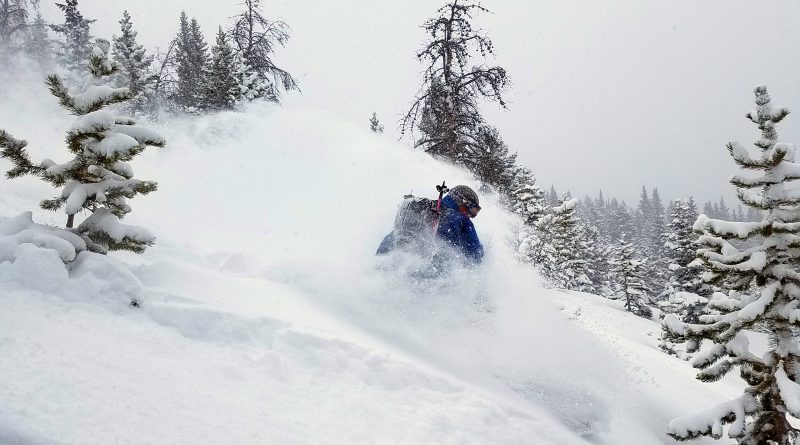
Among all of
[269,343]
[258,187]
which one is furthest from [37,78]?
[269,343]

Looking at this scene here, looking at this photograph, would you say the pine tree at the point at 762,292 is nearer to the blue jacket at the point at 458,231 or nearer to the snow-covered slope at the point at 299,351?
the snow-covered slope at the point at 299,351

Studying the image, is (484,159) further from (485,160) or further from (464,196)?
(464,196)

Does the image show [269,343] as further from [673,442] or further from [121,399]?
[673,442]

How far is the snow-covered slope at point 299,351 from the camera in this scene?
2.96 m

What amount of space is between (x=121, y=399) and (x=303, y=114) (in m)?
13.5

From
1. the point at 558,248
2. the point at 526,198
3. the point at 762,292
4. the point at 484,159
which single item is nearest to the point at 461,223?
the point at 762,292

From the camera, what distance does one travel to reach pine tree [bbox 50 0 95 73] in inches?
1271

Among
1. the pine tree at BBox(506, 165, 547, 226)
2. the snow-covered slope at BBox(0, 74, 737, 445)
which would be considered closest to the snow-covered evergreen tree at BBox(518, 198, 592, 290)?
the pine tree at BBox(506, 165, 547, 226)

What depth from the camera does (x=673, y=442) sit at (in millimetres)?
5016

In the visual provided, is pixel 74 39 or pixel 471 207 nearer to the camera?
pixel 471 207

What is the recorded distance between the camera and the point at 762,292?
193 inches

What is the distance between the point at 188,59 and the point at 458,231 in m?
39.9

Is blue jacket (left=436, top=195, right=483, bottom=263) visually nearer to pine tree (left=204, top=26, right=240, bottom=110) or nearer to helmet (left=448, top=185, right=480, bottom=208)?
helmet (left=448, top=185, right=480, bottom=208)

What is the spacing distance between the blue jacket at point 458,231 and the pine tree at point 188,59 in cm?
3265
